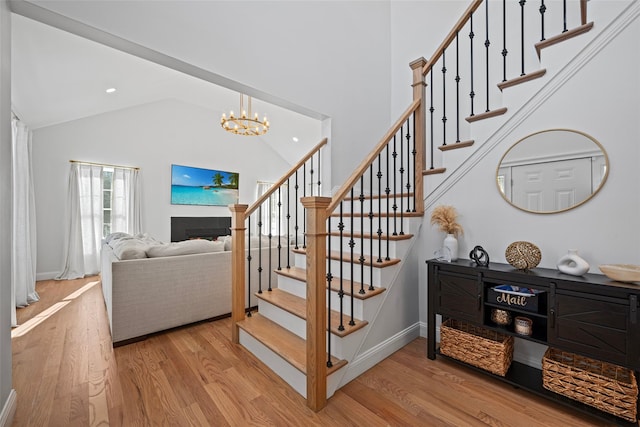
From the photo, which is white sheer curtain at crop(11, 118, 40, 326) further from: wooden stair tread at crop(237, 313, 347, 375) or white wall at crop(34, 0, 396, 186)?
wooden stair tread at crop(237, 313, 347, 375)

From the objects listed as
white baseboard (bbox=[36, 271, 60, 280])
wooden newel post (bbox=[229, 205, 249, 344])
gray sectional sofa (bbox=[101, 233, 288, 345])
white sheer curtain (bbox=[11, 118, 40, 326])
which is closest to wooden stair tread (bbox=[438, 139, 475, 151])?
wooden newel post (bbox=[229, 205, 249, 344])

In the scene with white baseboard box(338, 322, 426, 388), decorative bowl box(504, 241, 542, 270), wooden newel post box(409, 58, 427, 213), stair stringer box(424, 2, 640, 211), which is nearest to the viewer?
stair stringer box(424, 2, 640, 211)

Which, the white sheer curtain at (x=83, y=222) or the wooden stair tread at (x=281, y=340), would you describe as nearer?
the wooden stair tread at (x=281, y=340)

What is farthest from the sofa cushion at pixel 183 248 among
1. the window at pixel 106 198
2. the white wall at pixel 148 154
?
the white wall at pixel 148 154

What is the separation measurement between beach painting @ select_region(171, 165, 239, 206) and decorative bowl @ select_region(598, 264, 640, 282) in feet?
22.4

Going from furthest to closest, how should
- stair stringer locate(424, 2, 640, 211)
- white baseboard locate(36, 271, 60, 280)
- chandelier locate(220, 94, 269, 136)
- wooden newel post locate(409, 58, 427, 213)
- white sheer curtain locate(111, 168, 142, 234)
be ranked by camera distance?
1. white sheer curtain locate(111, 168, 142, 234)
2. white baseboard locate(36, 271, 60, 280)
3. chandelier locate(220, 94, 269, 136)
4. wooden newel post locate(409, 58, 427, 213)
5. stair stringer locate(424, 2, 640, 211)

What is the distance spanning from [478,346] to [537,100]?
1785mm

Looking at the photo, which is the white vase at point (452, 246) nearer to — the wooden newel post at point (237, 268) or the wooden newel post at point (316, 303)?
the wooden newel post at point (316, 303)

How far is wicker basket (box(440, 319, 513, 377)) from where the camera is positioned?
182 centimetres

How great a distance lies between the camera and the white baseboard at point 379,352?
188 cm

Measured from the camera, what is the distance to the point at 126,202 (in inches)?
219

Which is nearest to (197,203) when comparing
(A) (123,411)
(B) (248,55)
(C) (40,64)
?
(C) (40,64)

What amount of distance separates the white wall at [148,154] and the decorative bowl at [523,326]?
21.0ft

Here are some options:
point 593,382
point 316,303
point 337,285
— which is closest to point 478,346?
point 593,382
